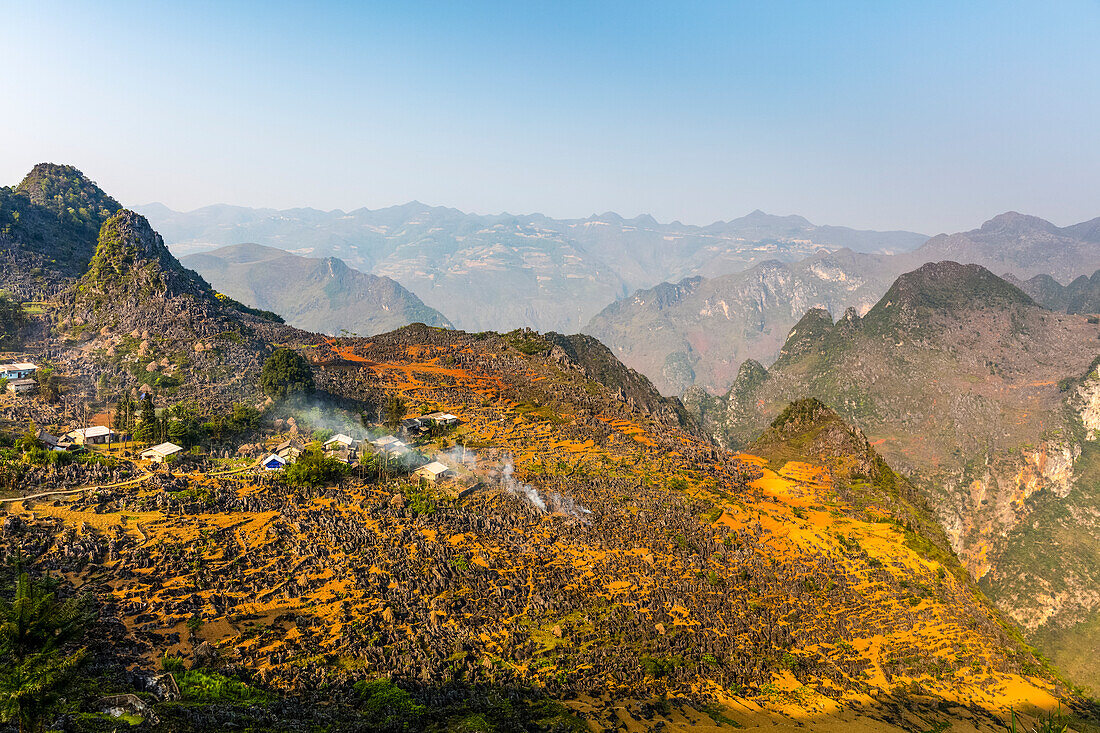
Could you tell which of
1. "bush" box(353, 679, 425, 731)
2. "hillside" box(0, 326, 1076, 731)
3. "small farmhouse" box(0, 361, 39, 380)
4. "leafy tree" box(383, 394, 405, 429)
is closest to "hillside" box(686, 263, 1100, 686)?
"hillside" box(0, 326, 1076, 731)

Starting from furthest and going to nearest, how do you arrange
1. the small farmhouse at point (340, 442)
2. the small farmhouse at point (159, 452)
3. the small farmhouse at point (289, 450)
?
the small farmhouse at point (340, 442) → the small farmhouse at point (289, 450) → the small farmhouse at point (159, 452)

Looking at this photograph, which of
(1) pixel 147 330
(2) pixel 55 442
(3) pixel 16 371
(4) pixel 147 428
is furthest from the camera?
(1) pixel 147 330

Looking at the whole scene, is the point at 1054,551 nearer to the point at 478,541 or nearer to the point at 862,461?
the point at 862,461

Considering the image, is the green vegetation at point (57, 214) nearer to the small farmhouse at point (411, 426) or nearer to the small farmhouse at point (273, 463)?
the small farmhouse at point (411, 426)

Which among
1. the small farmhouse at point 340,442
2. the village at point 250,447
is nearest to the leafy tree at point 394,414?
the village at point 250,447

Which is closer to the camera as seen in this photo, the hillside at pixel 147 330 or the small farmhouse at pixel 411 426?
the small farmhouse at pixel 411 426

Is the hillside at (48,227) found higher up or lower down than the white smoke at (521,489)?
higher up

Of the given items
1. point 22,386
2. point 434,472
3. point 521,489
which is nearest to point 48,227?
point 22,386

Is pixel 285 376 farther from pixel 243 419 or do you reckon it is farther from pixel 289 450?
pixel 289 450
